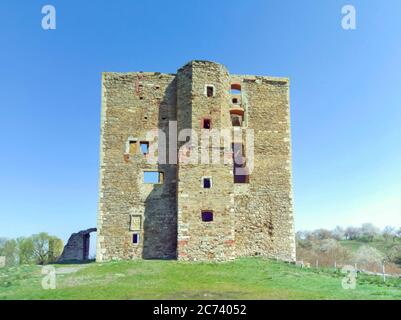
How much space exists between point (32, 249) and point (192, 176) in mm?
35126

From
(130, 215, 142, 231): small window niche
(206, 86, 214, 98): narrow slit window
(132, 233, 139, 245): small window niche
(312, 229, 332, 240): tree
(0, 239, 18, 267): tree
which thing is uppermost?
(206, 86, 214, 98): narrow slit window

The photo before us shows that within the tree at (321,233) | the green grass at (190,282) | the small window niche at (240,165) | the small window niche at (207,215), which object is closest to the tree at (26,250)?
the green grass at (190,282)

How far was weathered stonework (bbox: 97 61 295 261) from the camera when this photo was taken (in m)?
21.4

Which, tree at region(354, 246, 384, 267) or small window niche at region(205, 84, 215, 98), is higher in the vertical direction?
small window niche at region(205, 84, 215, 98)

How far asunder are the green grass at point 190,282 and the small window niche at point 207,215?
2.72 metres

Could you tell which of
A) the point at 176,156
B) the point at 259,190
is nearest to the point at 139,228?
the point at 176,156

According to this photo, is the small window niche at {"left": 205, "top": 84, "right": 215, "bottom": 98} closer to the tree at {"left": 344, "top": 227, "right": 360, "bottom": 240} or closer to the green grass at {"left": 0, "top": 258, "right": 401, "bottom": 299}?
the green grass at {"left": 0, "top": 258, "right": 401, "bottom": 299}

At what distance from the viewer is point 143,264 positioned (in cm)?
1970

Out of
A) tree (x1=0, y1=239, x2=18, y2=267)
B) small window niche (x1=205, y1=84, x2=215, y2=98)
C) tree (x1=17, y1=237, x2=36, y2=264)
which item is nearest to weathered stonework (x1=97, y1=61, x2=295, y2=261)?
small window niche (x1=205, y1=84, x2=215, y2=98)

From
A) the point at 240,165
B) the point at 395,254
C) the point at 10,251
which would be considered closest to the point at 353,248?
the point at 395,254

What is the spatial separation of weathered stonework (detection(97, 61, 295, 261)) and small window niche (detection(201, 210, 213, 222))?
249mm

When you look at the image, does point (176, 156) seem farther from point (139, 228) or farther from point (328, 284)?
point (328, 284)

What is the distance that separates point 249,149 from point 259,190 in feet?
9.20

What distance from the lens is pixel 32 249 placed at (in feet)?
156
